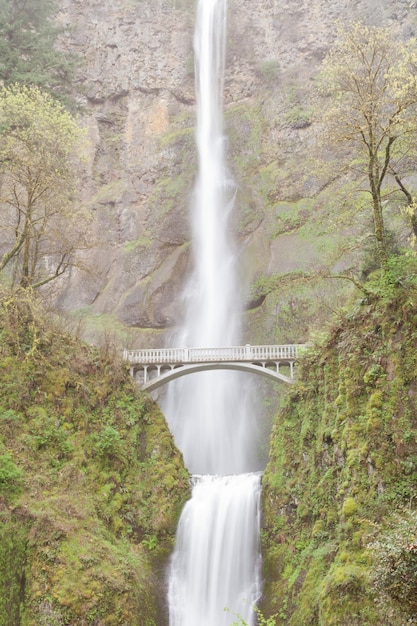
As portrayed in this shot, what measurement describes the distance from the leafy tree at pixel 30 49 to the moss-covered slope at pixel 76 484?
10389 mm

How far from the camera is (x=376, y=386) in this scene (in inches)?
522

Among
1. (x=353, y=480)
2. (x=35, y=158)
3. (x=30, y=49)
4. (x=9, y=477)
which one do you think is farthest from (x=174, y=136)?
(x=353, y=480)

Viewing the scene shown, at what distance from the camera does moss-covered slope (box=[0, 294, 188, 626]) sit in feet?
43.2

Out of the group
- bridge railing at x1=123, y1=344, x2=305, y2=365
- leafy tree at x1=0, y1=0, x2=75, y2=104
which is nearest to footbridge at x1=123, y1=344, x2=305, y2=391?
bridge railing at x1=123, y1=344, x2=305, y2=365

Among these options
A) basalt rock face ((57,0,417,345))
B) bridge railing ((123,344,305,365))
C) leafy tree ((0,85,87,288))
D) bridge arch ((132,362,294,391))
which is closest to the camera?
leafy tree ((0,85,87,288))

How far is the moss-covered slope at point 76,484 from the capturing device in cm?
1318

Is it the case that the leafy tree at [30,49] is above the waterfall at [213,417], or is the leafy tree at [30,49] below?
above

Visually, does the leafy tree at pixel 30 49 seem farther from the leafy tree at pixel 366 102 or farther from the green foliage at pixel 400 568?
the green foliage at pixel 400 568

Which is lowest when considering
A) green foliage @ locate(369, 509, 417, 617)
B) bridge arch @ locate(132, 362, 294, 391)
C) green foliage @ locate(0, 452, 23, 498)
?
green foliage @ locate(369, 509, 417, 617)

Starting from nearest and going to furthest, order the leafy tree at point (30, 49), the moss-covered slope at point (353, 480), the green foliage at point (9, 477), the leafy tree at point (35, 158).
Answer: the moss-covered slope at point (353, 480) < the green foliage at point (9, 477) < the leafy tree at point (35, 158) < the leafy tree at point (30, 49)

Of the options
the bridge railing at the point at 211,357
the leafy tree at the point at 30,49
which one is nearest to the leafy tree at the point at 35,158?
the leafy tree at the point at 30,49

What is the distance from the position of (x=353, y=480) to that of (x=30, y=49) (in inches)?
855

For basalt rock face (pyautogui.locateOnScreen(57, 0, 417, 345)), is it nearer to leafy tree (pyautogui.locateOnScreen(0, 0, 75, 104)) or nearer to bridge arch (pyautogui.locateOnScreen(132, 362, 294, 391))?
bridge arch (pyautogui.locateOnScreen(132, 362, 294, 391))

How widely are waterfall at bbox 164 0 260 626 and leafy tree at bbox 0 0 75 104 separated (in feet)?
44.7
